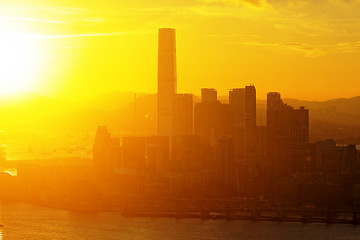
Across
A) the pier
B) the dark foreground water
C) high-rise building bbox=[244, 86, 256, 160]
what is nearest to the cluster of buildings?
high-rise building bbox=[244, 86, 256, 160]

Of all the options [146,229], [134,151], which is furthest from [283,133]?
[146,229]

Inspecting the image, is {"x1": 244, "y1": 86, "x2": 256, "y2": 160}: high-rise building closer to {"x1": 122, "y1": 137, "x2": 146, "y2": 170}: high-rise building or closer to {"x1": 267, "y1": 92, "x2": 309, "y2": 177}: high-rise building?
{"x1": 267, "y1": 92, "x2": 309, "y2": 177}: high-rise building

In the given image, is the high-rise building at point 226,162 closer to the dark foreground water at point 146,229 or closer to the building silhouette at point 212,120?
the building silhouette at point 212,120

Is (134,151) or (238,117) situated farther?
(238,117)

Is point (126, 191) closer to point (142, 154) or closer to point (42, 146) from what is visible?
point (142, 154)

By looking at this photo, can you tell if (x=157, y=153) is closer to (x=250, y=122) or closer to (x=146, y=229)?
(x=250, y=122)

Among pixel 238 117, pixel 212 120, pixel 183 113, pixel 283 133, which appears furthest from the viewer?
pixel 183 113
